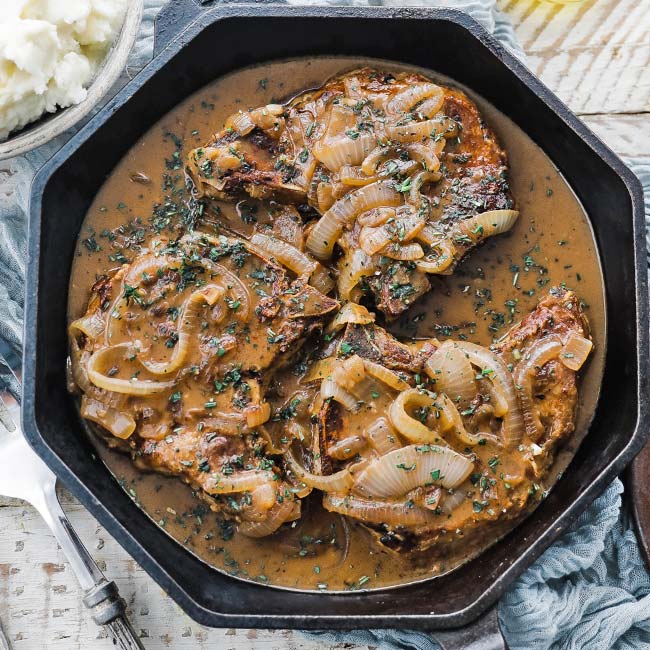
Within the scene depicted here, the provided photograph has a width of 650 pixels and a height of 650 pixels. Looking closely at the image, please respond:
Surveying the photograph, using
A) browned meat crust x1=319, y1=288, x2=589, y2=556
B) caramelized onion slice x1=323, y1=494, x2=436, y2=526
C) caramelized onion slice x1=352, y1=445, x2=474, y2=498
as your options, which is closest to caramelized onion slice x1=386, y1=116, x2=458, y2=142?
browned meat crust x1=319, y1=288, x2=589, y2=556

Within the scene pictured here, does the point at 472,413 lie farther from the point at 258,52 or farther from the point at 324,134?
the point at 258,52

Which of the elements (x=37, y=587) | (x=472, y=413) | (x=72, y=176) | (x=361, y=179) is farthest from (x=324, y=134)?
(x=37, y=587)

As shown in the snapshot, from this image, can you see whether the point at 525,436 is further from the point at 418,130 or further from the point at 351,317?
the point at 418,130

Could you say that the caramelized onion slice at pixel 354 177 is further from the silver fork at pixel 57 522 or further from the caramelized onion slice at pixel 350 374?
the silver fork at pixel 57 522

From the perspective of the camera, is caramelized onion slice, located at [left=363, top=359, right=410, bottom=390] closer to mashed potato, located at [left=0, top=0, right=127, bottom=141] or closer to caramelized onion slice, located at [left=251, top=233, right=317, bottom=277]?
caramelized onion slice, located at [left=251, top=233, right=317, bottom=277]

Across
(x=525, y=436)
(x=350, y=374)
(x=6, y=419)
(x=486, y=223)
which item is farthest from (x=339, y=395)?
(x=6, y=419)

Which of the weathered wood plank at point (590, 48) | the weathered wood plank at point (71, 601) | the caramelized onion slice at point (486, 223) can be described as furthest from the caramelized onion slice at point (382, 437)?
the weathered wood plank at point (590, 48)
